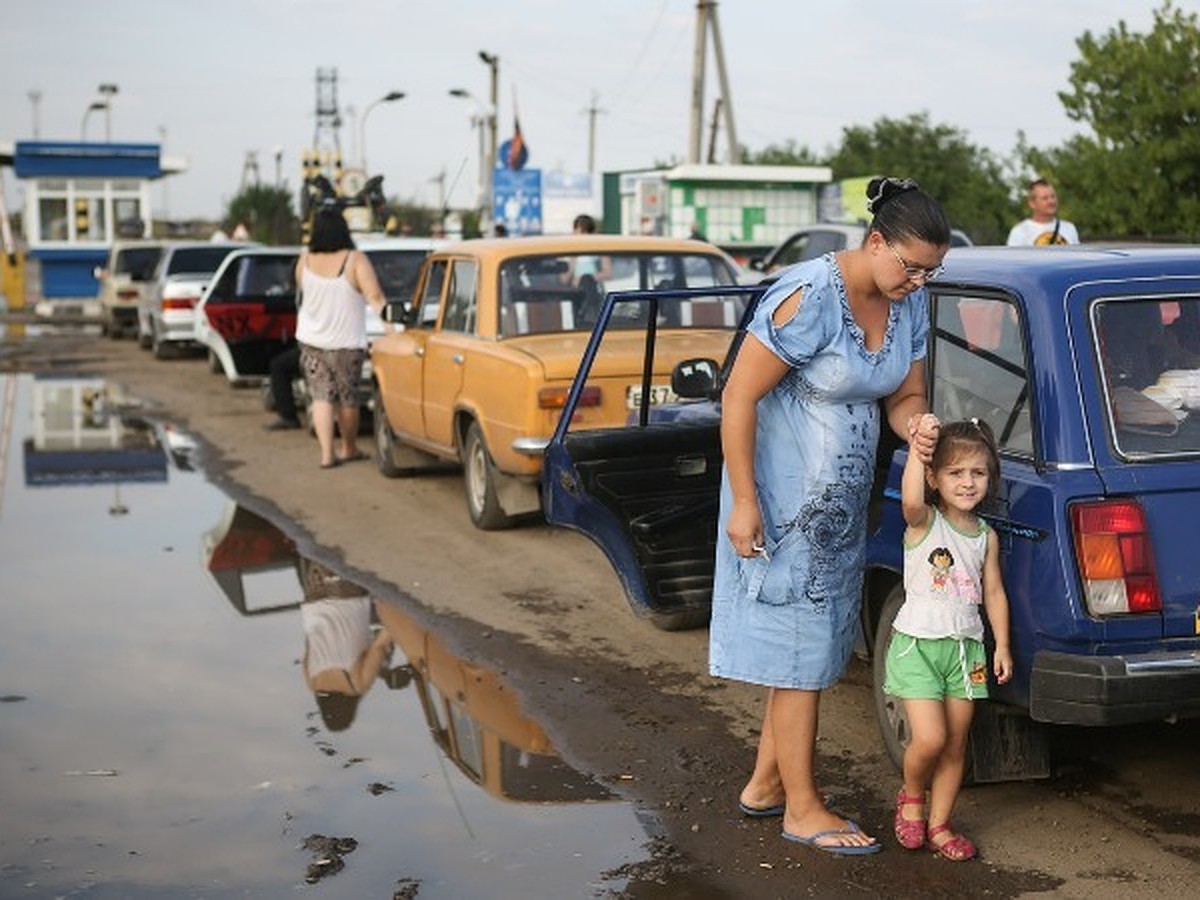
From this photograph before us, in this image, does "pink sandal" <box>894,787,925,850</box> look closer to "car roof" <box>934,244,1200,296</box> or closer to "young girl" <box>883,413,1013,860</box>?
"young girl" <box>883,413,1013,860</box>

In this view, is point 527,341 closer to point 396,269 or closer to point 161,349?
point 396,269

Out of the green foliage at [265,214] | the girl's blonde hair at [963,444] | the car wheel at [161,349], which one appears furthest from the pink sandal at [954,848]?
the green foliage at [265,214]

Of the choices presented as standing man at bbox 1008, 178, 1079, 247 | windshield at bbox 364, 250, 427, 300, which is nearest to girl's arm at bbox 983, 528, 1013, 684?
standing man at bbox 1008, 178, 1079, 247

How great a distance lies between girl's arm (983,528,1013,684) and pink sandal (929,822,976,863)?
0.45 meters

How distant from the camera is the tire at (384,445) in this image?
Result: 41.5ft

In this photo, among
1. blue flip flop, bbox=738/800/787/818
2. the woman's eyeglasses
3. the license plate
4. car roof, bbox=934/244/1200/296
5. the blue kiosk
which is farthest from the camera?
the blue kiosk

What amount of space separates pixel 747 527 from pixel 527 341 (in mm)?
5438

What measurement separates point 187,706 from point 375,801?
1467 mm

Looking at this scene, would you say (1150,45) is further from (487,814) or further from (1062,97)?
(487,814)

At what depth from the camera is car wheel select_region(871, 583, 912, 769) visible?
18.7ft

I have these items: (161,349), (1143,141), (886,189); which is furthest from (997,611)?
(161,349)

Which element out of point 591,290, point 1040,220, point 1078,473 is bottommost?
point 1078,473

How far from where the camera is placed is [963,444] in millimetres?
5043

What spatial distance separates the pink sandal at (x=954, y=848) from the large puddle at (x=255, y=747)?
2.74 ft
